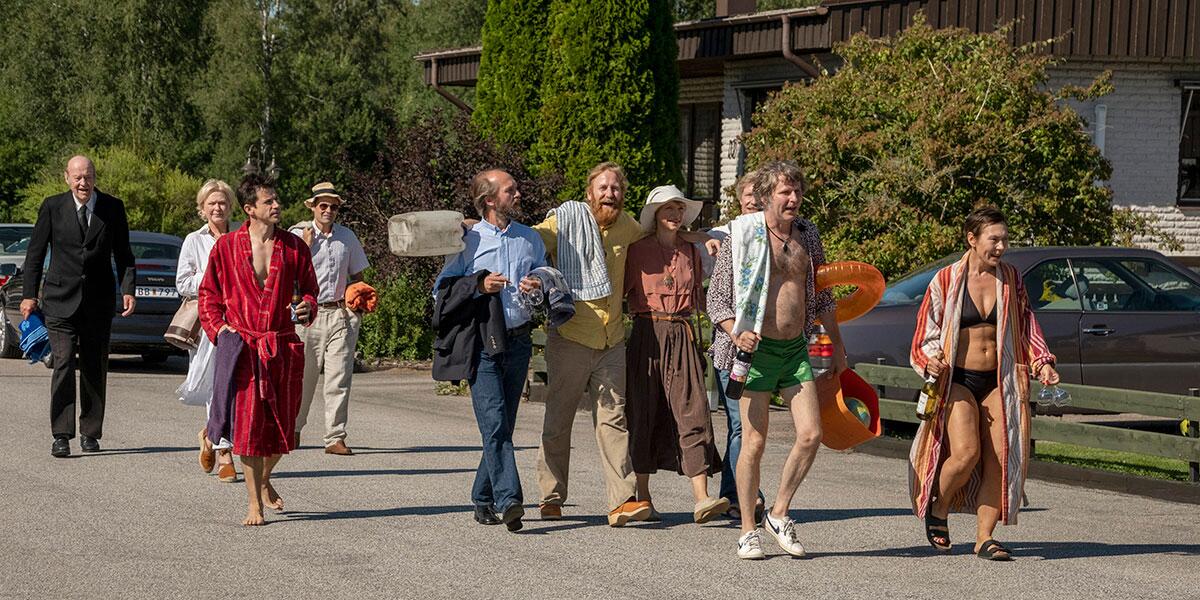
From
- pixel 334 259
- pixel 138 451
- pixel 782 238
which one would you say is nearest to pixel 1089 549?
pixel 782 238

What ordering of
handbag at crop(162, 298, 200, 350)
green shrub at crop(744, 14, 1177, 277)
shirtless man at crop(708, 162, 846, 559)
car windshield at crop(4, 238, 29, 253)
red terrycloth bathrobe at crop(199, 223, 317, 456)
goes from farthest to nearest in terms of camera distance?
1. car windshield at crop(4, 238, 29, 253)
2. green shrub at crop(744, 14, 1177, 277)
3. handbag at crop(162, 298, 200, 350)
4. red terrycloth bathrobe at crop(199, 223, 317, 456)
5. shirtless man at crop(708, 162, 846, 559)

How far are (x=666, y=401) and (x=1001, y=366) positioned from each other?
194cm

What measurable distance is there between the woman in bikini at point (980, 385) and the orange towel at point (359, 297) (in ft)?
13.9

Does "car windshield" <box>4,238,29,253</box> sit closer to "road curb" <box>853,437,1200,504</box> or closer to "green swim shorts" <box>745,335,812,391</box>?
"road curb" <box>853,437,1200,504</box>

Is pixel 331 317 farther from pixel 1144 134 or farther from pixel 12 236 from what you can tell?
pixel 1144 134

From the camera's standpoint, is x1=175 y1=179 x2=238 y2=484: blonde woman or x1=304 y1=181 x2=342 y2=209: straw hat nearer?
x1=175 y1=179 x2=238 y2=484: blonde woman

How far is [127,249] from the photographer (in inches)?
479

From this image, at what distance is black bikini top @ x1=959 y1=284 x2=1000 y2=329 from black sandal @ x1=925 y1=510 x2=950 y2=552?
3.16 feet

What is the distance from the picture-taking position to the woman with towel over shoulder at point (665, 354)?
932 centimetres

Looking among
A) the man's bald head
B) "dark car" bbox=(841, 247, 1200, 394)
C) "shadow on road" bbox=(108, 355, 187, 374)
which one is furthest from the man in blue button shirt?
"shadow on road" bbox=(108, 355, 187, 374)

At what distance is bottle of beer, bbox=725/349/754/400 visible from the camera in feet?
26.9

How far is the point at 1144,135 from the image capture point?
23.1 m

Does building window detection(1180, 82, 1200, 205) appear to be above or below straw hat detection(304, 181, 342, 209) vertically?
above

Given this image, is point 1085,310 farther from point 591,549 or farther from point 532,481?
point 591,549
